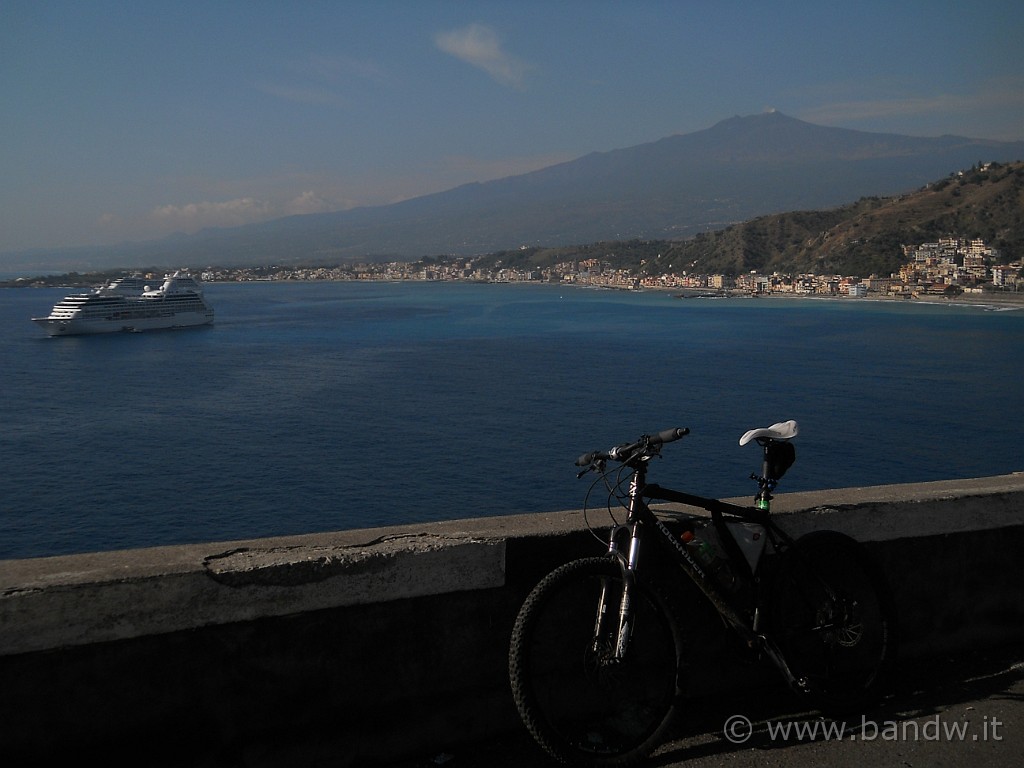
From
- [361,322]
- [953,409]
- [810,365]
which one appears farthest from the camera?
[361,322]

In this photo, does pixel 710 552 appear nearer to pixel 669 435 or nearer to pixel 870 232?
pixel 669 435

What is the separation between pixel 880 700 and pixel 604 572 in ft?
3.57

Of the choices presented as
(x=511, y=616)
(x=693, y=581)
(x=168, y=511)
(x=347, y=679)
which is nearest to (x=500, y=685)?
(x=511, y=616)

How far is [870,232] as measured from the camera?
10794cm

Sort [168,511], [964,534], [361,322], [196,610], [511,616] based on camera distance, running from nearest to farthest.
Answer: 1. [196,610]
2. [511,616]
3. [964,534]
4. [168,511]
5. [361,322]

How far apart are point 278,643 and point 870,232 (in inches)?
4530

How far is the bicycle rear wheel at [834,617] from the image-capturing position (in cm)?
281

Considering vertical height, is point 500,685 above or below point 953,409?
above

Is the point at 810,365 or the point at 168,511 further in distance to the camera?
the point at 810,365

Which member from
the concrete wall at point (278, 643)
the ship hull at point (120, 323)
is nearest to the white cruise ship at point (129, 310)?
the ship hull at point (120, 323)

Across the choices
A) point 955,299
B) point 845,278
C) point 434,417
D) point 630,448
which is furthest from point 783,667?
point 845,278

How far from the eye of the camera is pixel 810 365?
4600cm

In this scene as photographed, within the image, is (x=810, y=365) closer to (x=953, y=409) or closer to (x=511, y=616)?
(x=953, y=409)

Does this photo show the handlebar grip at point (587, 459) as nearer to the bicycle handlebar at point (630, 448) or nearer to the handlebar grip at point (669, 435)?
the bicycle handlebar at point (630, 448)
